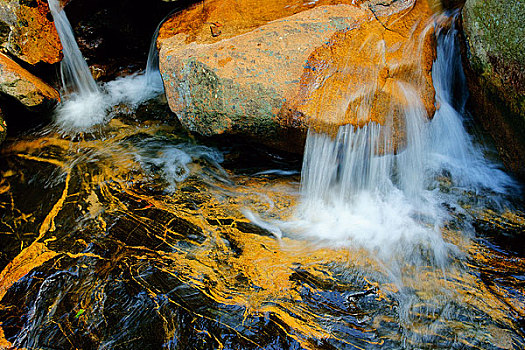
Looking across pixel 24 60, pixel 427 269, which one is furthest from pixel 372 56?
pixel 24 60

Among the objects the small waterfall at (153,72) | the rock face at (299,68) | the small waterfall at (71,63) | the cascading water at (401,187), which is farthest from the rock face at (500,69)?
the small waterfall at (71,63)

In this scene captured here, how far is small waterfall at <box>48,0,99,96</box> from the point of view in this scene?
4.90m

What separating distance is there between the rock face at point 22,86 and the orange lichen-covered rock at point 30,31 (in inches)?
8.5

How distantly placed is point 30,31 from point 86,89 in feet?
3.46

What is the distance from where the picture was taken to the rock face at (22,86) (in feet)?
14.1

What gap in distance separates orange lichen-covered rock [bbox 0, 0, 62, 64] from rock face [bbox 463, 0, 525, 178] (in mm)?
5343

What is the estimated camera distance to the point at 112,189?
13.0 ft

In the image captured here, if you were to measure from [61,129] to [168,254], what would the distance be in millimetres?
2938

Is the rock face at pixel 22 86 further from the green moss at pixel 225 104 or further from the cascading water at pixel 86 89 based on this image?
the green moss at pixel 225 104

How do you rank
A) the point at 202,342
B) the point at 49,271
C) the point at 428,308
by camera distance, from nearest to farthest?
the point at 202,342, the point at 428,308, the point at 49,271

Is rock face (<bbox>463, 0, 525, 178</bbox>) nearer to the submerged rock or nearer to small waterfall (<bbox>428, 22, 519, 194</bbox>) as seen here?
small waterfall (<bbox>428, 22, 519, 194</bbox>)

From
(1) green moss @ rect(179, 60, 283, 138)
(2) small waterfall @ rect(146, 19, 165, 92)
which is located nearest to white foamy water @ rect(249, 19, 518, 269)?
(1) green moss @ rect(179, 60, 283, 138)

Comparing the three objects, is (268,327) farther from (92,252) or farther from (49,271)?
(49,271)

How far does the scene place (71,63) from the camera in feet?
17.1
